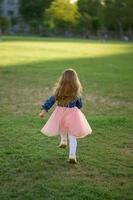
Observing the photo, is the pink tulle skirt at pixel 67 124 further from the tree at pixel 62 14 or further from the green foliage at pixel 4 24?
the tree at pixel 62 14

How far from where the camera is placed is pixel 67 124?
7574 millimetres

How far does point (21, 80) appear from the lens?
779 inches

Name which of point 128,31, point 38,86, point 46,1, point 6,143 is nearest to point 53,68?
point 38,86

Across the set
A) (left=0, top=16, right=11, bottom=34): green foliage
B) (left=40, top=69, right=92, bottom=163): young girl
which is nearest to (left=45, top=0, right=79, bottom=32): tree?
(left=0, top=16, right=11, bottom=34): green foliage

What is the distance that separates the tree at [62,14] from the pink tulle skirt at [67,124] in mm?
99023

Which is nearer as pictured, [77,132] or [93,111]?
[77,132]

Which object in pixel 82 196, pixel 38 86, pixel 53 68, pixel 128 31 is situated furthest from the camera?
pixel 128 31

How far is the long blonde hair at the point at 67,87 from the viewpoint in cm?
742

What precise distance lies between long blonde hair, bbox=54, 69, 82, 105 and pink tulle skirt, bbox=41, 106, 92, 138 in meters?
0.15

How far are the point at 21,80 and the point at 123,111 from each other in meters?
7.68

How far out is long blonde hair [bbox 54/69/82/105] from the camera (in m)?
7.42

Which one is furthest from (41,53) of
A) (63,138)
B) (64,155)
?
(64,155)

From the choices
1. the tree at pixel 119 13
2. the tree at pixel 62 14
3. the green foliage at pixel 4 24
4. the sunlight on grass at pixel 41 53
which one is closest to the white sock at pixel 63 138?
the sunlight on grass at pixel 41 53

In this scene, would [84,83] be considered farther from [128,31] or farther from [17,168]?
[128,31]
